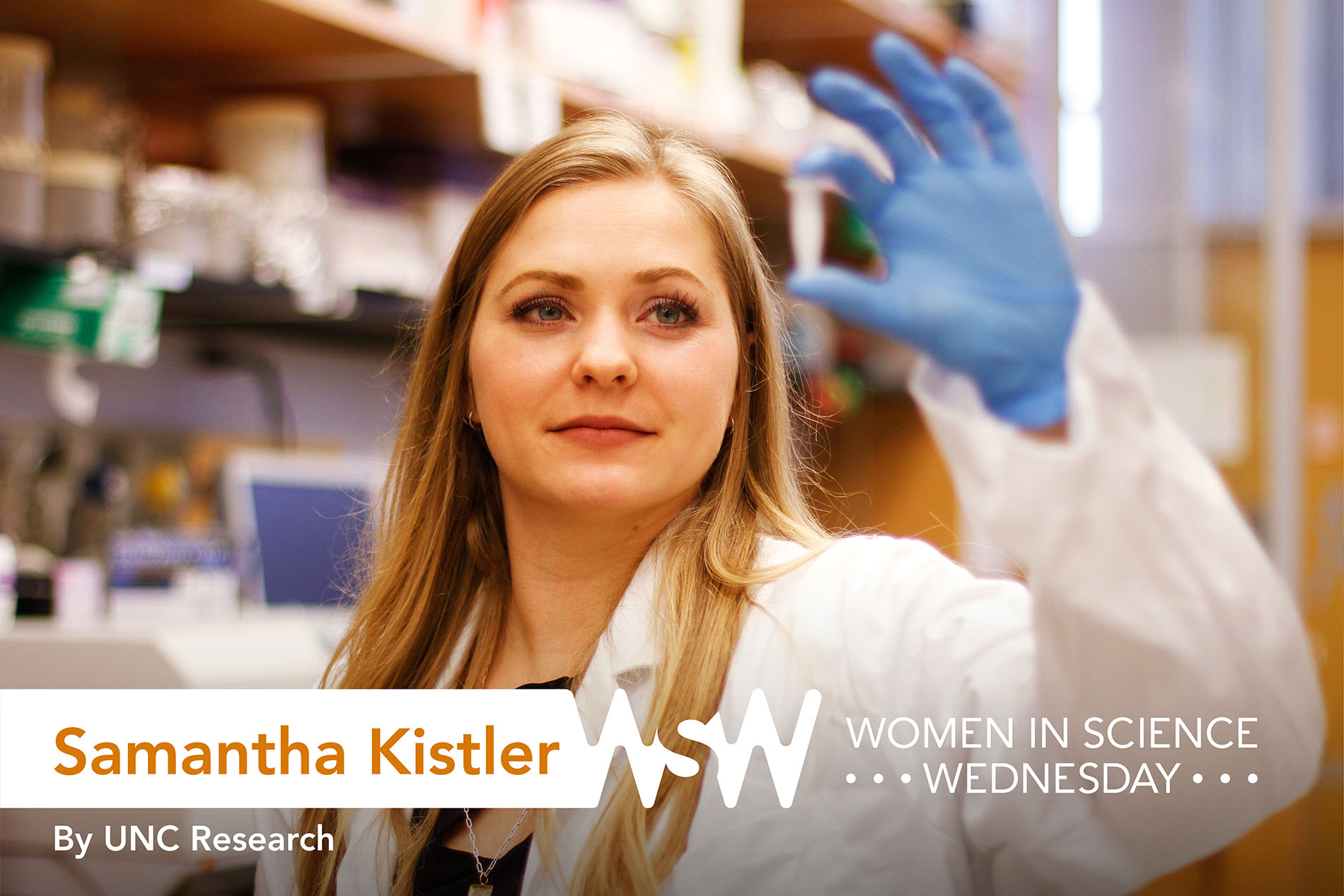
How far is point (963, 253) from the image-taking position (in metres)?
0.72

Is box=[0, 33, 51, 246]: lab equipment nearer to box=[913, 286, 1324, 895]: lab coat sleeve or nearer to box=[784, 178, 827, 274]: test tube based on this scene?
box=[784, 178, 827, 274]: test tube

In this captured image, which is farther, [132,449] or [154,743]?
[132,449]

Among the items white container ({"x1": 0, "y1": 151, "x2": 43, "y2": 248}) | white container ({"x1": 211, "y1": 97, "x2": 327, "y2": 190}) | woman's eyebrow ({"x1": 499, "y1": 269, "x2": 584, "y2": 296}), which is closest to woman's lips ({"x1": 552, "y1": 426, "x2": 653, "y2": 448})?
woman's eyebrow ({"x1": 499, "y1": 269, "x2": 584, "y2": 296})

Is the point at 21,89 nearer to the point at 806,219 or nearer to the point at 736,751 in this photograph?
the point at 806,219

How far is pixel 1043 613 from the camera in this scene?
697mm

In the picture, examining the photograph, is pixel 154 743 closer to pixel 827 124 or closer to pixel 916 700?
pixel 916 700

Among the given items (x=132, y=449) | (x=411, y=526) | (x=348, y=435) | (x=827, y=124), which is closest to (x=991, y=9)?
(x=827, y=124)

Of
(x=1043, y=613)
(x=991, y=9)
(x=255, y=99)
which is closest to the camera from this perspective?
(x=1043, y=613)

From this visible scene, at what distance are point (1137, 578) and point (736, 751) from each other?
34cm

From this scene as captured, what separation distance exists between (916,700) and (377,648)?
0.54 m

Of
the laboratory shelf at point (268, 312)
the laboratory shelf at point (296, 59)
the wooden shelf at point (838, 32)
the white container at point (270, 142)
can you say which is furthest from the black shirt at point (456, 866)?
the wooden shelf at point (838, 32)

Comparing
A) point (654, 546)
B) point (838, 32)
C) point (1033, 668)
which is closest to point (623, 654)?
point (654, 546)

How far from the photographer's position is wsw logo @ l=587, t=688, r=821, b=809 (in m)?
0.89

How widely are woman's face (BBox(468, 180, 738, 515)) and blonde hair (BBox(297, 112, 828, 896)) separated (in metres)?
0.04
